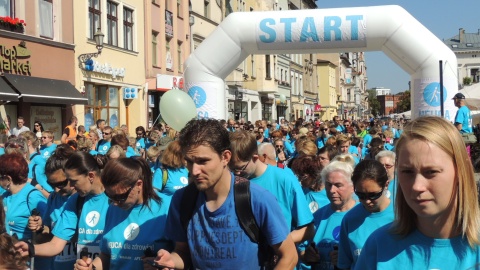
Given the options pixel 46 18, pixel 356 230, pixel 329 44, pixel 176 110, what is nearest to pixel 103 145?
pixel 176 110

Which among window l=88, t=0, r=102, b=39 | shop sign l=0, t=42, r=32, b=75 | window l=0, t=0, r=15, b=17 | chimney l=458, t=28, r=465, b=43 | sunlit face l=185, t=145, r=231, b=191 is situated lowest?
sunlit face l=185, t=145, r=231, b=191

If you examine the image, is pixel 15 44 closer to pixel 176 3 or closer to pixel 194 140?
pixel 176 3

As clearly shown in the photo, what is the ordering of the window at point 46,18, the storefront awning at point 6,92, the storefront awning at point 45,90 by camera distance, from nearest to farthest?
the storefront awning at point 6,92, the storefront awning at point 45,90, the window at point 46,18

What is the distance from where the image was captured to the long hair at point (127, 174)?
3531 millimetres

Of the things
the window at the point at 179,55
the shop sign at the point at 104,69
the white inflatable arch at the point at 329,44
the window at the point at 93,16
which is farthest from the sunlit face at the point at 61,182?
the window at the point at 179,55

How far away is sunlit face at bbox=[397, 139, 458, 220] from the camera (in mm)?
1824

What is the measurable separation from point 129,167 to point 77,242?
2.98 ft

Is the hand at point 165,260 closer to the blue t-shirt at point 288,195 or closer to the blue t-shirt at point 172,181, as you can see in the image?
the blue t-shirt at point 288,195

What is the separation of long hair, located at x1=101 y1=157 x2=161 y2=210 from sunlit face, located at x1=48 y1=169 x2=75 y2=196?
1.06 meters

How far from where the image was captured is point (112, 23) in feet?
73.3

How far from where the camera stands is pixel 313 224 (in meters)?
4.19

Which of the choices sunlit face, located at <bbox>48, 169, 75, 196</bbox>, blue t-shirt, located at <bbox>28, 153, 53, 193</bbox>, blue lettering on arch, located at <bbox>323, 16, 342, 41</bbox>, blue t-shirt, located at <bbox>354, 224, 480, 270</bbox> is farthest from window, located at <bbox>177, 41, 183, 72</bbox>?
blue t-shirt, located at <bbox>354, 224, 480, 270</bbox>

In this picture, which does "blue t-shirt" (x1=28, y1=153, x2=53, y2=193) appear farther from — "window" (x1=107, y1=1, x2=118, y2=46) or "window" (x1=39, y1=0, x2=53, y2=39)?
"window" (x1=107, y1=1, x2=118, y2=46)

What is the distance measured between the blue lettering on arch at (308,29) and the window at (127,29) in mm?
10504
